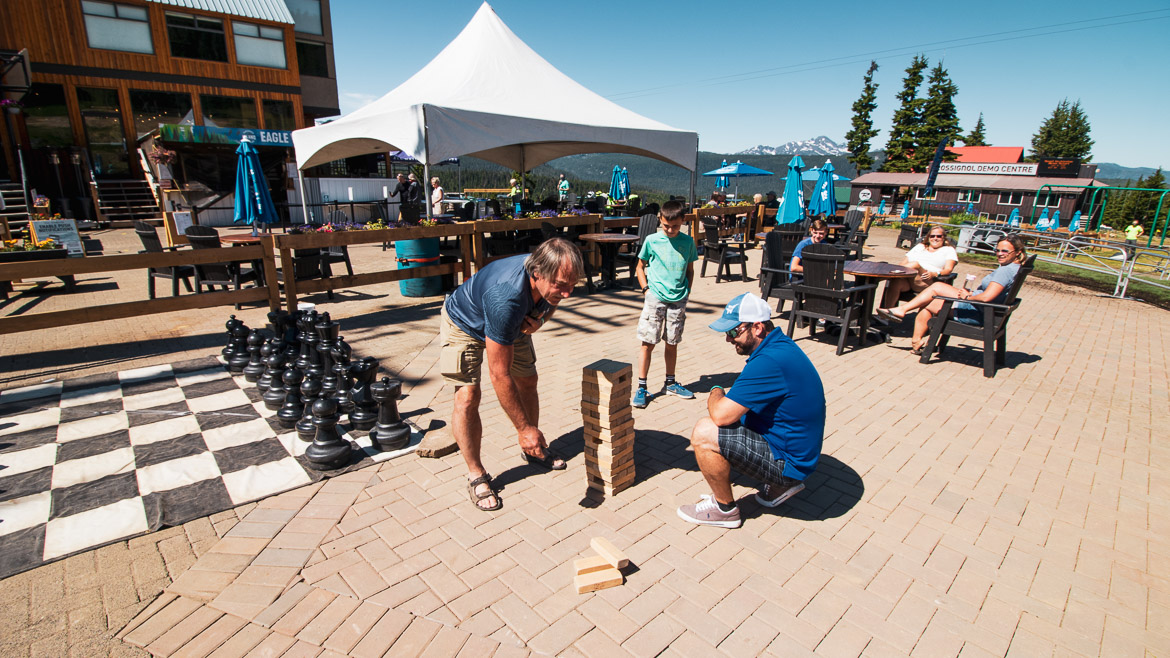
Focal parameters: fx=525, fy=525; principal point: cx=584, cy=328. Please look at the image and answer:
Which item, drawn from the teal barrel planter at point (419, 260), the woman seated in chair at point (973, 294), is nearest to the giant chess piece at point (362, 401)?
the teal barrel planter at point (419, 260)

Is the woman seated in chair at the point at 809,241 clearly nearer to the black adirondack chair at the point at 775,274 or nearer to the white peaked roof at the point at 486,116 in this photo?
the black adirondack chair at the point at 775,274

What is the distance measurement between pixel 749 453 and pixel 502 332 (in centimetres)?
144

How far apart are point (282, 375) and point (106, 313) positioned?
121 inches

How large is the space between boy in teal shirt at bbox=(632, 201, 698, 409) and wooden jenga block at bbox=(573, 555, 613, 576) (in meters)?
2.08

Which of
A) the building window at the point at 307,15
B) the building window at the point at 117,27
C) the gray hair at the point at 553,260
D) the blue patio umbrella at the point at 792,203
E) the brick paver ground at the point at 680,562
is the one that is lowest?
the brick paver ground at the point at 680,562

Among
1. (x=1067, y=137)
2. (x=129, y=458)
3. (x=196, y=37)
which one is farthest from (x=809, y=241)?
(x=1067, y=137)

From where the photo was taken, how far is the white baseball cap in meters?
2.71

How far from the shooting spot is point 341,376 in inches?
154

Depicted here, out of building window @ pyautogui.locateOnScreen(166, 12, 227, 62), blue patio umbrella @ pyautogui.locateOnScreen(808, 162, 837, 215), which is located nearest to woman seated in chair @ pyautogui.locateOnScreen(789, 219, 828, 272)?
blue patio umbrella @ pyautogui.locateOnScreen(808, 162, 837, 215)

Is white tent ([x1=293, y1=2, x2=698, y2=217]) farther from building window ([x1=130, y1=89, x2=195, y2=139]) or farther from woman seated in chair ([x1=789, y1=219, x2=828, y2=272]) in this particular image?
building window ([x1=130, y1=89, x2=195, y2=139])

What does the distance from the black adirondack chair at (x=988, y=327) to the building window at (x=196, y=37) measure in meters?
25.6

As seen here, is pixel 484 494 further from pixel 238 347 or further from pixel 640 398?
pixel 238 347

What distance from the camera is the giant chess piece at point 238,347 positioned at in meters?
5.00

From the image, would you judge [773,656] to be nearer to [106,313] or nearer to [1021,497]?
[1021,497]
